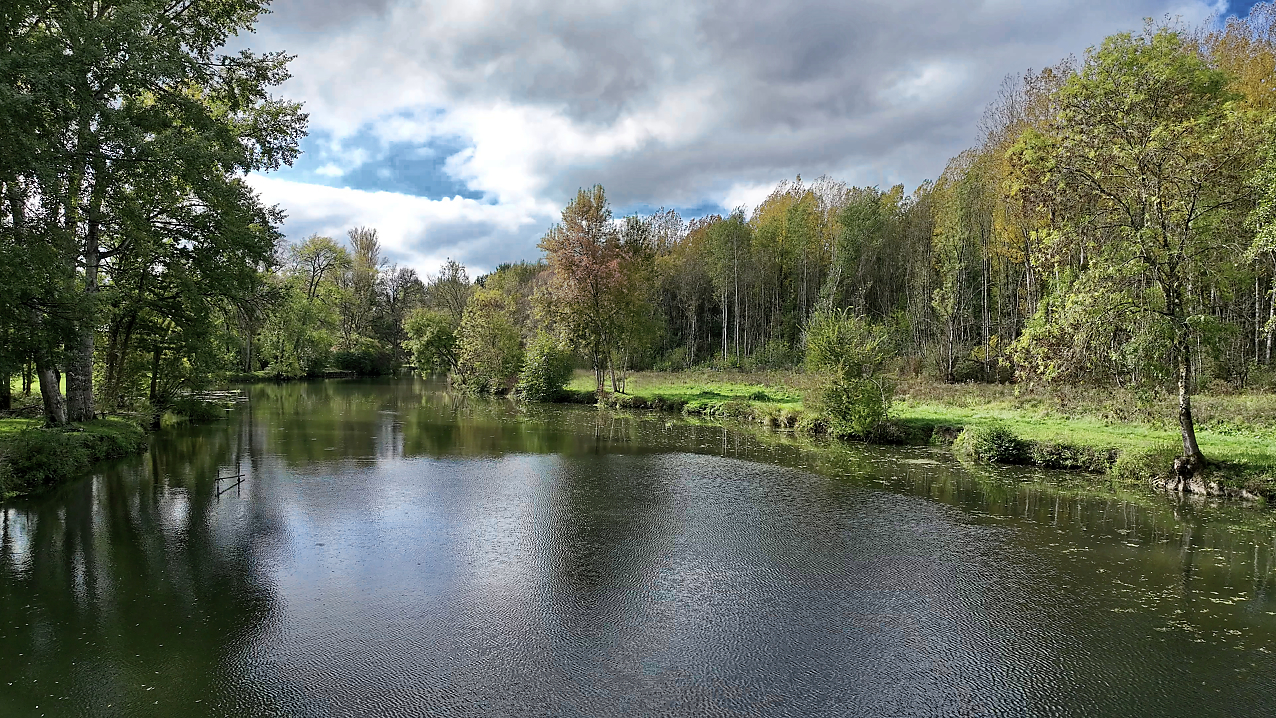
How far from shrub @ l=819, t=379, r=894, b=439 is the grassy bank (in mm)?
18639

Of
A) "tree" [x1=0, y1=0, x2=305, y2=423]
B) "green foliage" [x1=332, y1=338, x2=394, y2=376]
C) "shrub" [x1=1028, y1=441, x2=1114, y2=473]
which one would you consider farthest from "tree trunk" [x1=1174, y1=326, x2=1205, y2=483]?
"green foliage" [x1=332, y1=338, x2=394, y2=376]

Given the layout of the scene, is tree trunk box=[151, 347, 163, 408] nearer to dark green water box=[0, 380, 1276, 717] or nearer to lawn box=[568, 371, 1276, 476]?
dark green water box=[0, 380, 1276, 717]

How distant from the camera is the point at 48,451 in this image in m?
12.5

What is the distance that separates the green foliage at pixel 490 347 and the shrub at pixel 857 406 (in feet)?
76.0

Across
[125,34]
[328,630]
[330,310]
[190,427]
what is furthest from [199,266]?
[330,310]

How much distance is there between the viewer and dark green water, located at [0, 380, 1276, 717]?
18.0 ft

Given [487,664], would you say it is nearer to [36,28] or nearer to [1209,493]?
[1209,493]

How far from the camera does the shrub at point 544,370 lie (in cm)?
3378

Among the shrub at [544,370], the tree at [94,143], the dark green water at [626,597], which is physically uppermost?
the tree at [94,143]

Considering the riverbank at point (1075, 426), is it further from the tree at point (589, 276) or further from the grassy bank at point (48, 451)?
the grassy bank at point (48, 451)

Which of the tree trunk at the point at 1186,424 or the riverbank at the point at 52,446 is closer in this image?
the riverbank at the point at 52,446

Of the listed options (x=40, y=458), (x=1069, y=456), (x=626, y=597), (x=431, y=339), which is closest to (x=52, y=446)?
(x=40, y=458)

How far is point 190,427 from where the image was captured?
2191cm

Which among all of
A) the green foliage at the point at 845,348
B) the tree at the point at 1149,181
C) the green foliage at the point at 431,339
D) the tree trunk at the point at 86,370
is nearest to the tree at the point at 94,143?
the tree trunk at the point at 86,370
